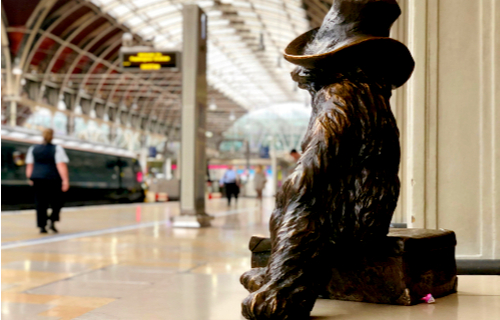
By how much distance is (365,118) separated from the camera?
1.94 m

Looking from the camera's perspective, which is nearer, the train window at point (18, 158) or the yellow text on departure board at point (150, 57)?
the yellow text on departure board at point (150, 57)

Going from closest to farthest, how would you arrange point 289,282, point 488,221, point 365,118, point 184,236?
point 289,282 < point 365,118 < point 488,221 < point 184,236

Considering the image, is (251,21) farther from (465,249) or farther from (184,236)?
(465,249)

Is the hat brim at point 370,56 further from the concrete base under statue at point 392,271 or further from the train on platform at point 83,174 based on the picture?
the train on platform at point 83,174

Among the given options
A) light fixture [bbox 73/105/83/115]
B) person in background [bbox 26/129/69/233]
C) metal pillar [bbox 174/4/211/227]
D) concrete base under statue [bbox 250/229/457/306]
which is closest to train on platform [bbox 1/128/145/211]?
metal pillar [bbox 174/4/211/227]

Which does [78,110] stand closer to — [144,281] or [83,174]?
[83,174]

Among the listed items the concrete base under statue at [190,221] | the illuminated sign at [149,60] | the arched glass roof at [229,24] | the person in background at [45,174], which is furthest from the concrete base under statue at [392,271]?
the arched glass roof at [229,24]

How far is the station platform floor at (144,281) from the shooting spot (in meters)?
2.09

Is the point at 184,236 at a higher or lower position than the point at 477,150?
lower

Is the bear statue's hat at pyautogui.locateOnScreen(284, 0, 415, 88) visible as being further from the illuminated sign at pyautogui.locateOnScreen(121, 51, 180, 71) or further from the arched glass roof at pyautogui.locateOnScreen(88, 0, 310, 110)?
the arched glass roof at pyautogui.locateOnScreen(88, 0, 310, 110)

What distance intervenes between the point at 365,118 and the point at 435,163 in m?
1.75

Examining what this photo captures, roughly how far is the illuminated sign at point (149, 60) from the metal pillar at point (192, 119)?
1.95 metres

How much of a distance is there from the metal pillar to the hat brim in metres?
8.98

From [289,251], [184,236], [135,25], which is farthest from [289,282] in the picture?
[135,25]
